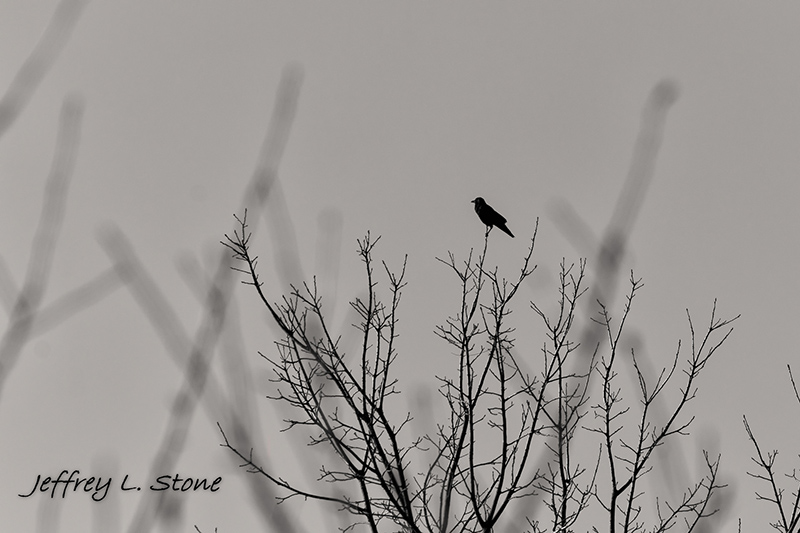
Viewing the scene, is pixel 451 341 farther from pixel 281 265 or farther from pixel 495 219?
pixel 495 219

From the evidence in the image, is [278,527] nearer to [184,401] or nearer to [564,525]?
[184,401]

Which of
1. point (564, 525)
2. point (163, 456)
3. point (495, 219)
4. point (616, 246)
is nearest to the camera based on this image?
point (163, 456)

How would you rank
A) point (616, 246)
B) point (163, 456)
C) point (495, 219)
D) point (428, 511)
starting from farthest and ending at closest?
point (495, 219) → point (428, 511) → point (616, 246) → point (163, 456)

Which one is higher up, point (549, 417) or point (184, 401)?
point (549, 417)

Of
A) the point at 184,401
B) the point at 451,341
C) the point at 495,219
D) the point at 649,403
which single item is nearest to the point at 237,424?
the point at 184,401

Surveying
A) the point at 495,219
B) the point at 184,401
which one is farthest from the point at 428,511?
the point at 495,219

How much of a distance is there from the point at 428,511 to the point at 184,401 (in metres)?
2.79

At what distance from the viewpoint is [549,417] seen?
5113 mm

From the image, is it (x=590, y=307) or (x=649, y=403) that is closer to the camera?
(x=590, y=307)

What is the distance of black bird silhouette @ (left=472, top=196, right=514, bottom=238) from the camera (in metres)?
12.0

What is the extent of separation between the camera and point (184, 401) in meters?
2.34

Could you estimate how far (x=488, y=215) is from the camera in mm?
12016

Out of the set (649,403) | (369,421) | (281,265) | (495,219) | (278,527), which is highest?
(495,219)

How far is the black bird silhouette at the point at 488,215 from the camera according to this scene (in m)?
12.0
